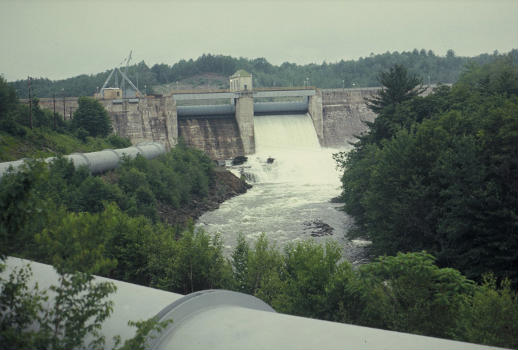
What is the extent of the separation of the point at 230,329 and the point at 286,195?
138 ft

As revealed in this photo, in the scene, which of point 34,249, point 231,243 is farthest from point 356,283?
point 231,243

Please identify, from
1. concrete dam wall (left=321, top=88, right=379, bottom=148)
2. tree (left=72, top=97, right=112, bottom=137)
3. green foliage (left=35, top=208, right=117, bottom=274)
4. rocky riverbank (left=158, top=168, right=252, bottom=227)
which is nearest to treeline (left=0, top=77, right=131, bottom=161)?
tree (left=72, top=97, right=112, bottom=137)

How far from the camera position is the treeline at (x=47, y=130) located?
4326 centimetres

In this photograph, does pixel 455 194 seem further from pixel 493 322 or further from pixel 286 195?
pixel 286 195

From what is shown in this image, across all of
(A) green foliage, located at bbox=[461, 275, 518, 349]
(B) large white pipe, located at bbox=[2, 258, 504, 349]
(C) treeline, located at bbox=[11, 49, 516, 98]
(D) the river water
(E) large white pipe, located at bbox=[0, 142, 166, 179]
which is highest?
(C) treeline, located at bbox=[11, 49, 516, 98]

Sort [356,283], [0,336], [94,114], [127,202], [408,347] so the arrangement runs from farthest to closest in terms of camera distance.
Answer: [94,114], [127,202], [356,283], [408,347], [0,336]

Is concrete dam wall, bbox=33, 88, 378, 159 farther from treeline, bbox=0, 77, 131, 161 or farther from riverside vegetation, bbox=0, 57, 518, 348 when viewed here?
riverside vegetation, bbox=0, 57, 518, 348

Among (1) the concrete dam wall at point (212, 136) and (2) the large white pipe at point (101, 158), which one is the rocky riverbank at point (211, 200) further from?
(1) the concrete dam wall at point (212, 136)

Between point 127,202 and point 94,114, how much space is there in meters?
28.5

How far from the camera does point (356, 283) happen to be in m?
15.2

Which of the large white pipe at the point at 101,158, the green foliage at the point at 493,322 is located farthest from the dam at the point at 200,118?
the green foliage at the point at 493,322

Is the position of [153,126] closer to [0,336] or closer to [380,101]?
[380,101]

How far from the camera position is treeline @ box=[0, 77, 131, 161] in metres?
43.3

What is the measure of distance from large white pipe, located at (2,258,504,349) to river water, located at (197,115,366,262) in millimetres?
15954
